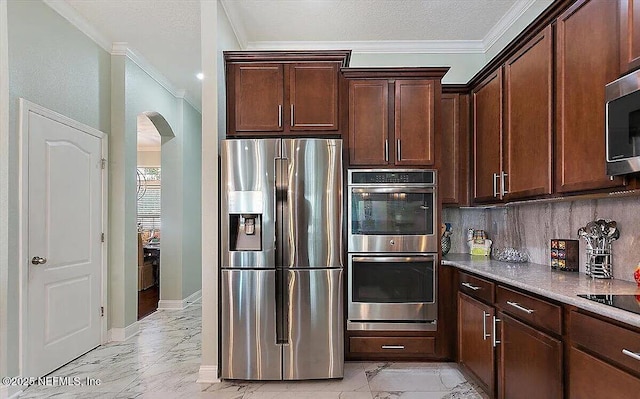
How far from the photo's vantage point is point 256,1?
3.31 meters

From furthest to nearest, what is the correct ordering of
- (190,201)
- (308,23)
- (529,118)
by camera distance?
(190,201) → (308,23) → (529,118)

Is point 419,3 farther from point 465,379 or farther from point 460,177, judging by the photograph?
point 465,379

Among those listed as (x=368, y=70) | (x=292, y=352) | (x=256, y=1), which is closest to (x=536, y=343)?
(x=292, y=352)

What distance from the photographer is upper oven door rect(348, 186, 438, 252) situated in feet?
10.8

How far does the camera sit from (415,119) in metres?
3.35

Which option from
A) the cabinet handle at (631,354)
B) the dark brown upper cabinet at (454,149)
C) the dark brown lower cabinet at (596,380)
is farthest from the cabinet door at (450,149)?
the cabinet handle at (631,354)

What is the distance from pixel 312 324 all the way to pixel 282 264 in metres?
0.48

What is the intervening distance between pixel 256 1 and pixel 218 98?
884mm

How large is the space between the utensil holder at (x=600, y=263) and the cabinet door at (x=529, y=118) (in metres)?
0.44

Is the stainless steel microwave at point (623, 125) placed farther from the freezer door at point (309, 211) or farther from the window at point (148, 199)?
the window at point (148, 199)

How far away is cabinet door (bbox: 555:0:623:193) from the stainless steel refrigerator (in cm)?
144

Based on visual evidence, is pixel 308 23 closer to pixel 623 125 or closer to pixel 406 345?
pixel 623 125

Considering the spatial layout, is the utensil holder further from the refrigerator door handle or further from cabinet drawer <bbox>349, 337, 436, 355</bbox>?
the refrigerator door handle

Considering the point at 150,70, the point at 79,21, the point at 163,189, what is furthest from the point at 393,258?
the point at 163,189
